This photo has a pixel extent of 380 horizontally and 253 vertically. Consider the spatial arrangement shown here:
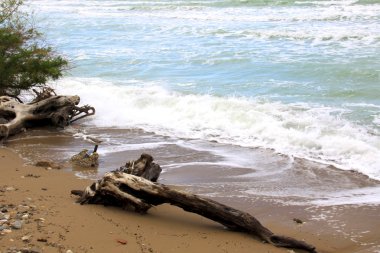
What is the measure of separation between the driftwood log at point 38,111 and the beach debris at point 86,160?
235cm

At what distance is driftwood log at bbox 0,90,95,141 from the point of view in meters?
11.8

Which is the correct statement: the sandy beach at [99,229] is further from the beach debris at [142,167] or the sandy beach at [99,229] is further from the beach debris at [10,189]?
the beach debris at [142,167]

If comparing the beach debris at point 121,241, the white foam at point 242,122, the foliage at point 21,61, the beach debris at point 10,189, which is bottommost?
the white foam at point 242,122

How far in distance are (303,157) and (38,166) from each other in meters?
4.43

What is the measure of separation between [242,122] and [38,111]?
432 centimetres

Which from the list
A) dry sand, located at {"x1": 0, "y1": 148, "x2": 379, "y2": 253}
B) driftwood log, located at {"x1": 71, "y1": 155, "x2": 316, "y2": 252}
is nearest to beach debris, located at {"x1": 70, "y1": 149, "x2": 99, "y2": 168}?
dry sand, located at {"x1": 0, "y1": 148, "x2": 379, "y2": 253}

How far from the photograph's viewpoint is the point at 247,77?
680 inches

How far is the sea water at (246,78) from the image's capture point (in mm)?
11367

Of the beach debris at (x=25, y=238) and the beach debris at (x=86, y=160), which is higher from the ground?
the beach debris at (x=25, y=238)

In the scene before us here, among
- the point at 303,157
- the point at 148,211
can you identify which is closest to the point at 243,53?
the point at 303,157

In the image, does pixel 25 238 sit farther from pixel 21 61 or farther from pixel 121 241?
pixel 21 61

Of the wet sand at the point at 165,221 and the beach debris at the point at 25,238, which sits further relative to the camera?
the wet sand at the point at 165,221

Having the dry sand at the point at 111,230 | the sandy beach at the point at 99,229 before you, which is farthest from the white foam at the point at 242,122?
the sandy beach at the point at 99,229

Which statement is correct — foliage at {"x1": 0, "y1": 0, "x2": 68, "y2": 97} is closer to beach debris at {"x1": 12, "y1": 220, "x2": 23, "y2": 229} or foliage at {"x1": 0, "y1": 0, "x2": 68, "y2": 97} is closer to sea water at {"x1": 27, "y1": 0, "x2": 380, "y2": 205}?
sea water at {"x1": 27, "y1": 0, "x2": 380, "y2": 205}
